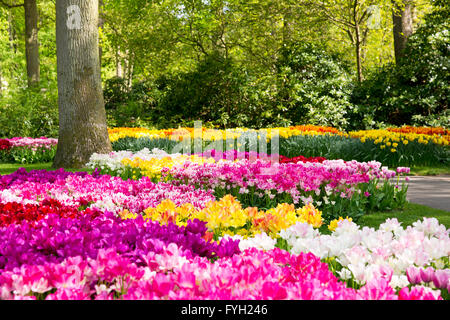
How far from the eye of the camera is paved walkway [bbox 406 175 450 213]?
5.57 metres

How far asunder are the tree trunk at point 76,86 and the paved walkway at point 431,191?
567cm

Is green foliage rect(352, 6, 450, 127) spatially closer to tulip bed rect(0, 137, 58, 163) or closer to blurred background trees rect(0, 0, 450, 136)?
blurred background trees rect(0, 0, 450, 136)

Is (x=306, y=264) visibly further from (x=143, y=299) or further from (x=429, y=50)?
(x=429, y=50)

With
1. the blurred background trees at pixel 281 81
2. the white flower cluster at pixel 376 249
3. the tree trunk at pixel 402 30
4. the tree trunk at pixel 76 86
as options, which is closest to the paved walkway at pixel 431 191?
the white flower cluster at pixel 376 249

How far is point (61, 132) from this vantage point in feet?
27.5

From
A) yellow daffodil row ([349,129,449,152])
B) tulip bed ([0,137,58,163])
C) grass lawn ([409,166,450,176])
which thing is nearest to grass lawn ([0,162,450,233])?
grass lawn ([409,166,450,176])

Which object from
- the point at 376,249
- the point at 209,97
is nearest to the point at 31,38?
the point at 209,97

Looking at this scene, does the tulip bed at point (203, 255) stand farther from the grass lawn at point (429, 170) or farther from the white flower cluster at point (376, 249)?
the grass lawn at point (429, 170)

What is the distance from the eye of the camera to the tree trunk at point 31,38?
58.6ft

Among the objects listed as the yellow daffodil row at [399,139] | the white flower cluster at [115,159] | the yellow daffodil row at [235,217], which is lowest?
the yellow daffodil row at [235,217]

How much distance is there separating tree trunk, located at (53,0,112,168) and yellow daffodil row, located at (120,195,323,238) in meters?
5.40

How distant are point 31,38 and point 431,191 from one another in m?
17.6

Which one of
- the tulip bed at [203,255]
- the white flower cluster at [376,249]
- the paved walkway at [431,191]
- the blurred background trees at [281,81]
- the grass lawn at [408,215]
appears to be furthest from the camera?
the blurred background trees at [281,81]

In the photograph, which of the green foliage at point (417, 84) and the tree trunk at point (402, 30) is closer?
the green foliage at point (417, 84)
